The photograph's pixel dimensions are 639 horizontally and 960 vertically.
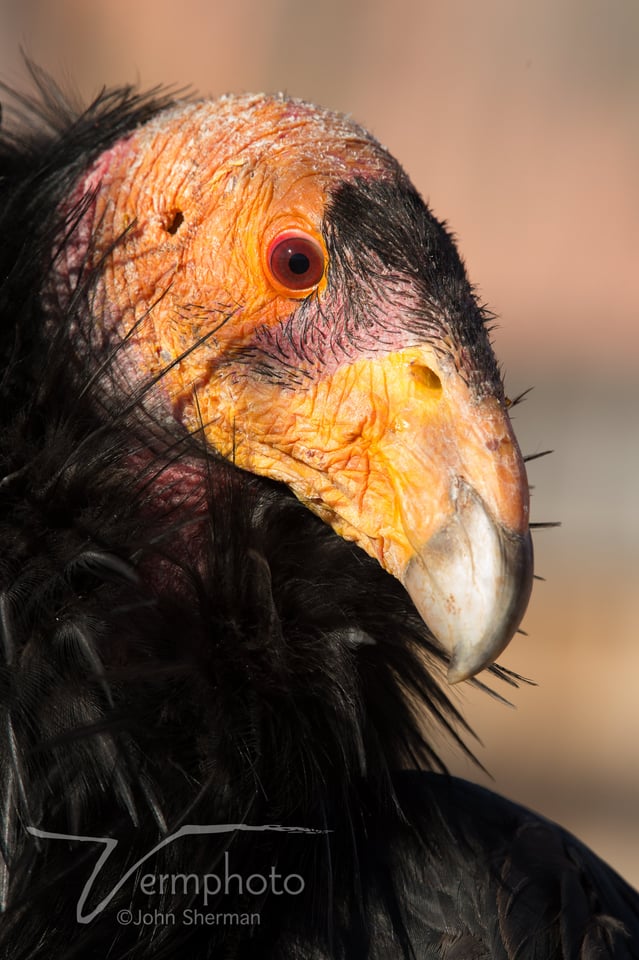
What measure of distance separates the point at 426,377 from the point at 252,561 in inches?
18.8

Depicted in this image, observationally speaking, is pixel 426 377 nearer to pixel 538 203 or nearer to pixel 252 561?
pixel 252 561

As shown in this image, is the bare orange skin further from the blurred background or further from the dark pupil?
the blurred background

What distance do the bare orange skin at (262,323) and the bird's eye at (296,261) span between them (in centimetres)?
2

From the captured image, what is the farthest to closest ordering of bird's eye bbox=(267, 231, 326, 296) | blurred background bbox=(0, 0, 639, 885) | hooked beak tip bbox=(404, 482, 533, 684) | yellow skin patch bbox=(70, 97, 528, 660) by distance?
1. blurred background bbox=(0, 0, 639, 885)
2. bird's eye bbox=(267, 231, 326, 296)
3. yellow skin patch bbox=(70, 97, 528, 660)
4. hooked beak tip bbox=(404, 482, 533, 684)

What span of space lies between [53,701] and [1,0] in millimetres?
9851

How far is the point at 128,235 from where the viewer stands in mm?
2180

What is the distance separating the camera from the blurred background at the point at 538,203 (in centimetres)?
655

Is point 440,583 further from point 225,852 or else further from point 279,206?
point 279,206

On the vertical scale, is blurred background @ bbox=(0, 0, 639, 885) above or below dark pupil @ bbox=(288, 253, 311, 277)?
above

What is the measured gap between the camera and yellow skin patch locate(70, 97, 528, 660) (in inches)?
70.2

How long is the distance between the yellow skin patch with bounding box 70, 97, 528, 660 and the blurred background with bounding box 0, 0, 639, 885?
4572 mm

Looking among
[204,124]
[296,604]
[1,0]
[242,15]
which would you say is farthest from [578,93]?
[296,604]

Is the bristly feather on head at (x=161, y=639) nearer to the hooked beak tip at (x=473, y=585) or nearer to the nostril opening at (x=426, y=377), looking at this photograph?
the nostril opening at (x=426, y=377)
